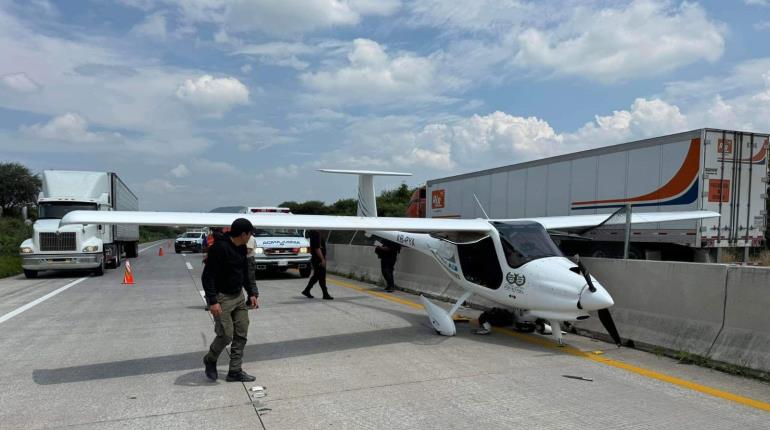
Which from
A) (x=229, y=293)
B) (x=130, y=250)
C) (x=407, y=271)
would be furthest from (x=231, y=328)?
(x=130, y=250)

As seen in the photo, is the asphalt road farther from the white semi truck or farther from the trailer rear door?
the white semi truck

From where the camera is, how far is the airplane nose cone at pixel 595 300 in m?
6.33

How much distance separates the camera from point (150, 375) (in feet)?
19.3

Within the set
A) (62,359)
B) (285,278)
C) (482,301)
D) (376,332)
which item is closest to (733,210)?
(482,301)

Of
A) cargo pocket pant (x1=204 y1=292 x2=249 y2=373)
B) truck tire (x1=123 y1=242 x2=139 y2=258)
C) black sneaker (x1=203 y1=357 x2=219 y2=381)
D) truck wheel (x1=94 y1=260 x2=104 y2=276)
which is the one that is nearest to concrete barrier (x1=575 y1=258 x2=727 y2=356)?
cargo pocket pant (x1=204 y1=292 x2=249 y2=373)

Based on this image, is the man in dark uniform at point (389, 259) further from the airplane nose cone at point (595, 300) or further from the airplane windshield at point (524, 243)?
the airplane nose cone at point (595, 300)

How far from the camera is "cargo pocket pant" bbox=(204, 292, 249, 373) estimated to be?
5488 mm

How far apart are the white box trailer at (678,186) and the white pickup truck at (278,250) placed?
908cm

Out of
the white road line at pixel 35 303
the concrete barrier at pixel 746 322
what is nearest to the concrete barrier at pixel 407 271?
the concrete barrier at pixel 746 322

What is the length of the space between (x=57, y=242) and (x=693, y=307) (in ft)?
63.0

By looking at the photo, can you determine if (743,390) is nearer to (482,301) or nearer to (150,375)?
(482,301)

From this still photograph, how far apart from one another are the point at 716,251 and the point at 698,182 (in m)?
2.04

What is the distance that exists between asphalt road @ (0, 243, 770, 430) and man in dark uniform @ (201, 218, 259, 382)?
25 centimetres

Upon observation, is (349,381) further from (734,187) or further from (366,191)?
(734,187)
